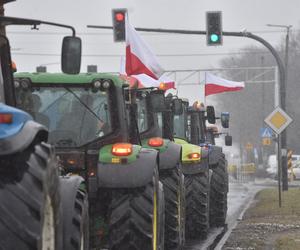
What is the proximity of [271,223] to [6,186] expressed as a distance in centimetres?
1304

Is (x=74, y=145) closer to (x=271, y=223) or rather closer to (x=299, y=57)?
(x=271, y=223)

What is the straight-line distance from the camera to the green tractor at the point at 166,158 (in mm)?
10305

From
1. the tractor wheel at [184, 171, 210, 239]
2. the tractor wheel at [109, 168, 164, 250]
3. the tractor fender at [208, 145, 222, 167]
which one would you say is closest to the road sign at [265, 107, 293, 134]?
the tractor fender at [208, 145, 222, 167]

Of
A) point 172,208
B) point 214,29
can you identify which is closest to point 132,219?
point 172,208

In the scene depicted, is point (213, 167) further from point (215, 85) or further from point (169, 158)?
point (215, 85)

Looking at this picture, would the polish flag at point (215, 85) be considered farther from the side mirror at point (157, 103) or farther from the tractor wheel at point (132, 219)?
the tractor wheel at point (132, 219)

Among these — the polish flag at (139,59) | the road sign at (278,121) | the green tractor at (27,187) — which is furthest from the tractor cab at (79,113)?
the road sign at (278,121)

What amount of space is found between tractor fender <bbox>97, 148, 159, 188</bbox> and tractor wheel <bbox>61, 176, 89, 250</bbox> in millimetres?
1670

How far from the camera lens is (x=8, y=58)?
553 centimetres

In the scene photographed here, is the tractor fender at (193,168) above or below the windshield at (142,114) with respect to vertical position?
below

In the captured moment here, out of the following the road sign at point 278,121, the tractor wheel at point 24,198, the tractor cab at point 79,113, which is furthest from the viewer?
the road sign at point 278,121

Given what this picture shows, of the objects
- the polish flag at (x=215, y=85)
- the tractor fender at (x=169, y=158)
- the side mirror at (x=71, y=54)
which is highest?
the side mirror at (x=71, y=54)

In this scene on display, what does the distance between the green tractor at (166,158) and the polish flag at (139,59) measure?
1.67 m

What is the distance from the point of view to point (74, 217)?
5.38 m
